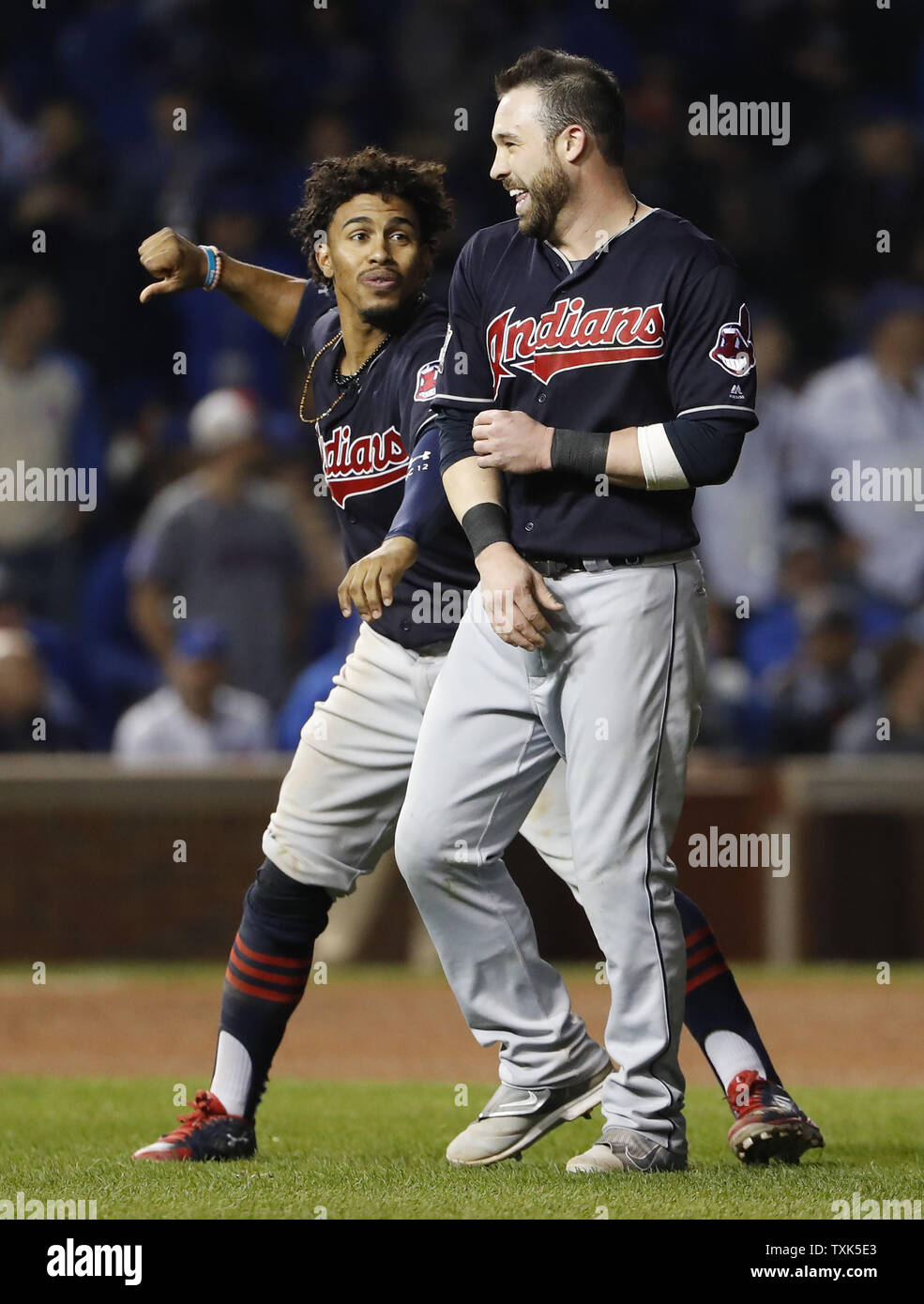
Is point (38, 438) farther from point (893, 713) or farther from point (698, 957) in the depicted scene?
point (698, 957)

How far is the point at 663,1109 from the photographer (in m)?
3.90

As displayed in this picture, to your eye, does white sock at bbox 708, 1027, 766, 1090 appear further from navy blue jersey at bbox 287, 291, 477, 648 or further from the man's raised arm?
the man's raised arm

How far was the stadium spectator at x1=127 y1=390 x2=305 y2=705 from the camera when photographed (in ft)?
30.6

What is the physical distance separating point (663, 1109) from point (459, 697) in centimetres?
92

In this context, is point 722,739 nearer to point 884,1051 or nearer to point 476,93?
point 884,1051

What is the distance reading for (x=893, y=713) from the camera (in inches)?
364

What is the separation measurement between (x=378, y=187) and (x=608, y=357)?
971mm

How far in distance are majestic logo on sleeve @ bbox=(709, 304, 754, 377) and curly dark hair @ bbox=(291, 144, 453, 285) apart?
42.2 inches

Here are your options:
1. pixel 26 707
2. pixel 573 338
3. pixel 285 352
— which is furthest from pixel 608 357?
pixel 285 352

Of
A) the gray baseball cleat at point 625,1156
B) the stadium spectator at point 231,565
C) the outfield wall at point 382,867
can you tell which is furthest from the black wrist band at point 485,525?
the stadium spectator at point 231,565

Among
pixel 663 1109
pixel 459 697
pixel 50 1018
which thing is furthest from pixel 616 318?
pixel 50 1018

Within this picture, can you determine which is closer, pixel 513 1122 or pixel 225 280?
pixel 513 1122
